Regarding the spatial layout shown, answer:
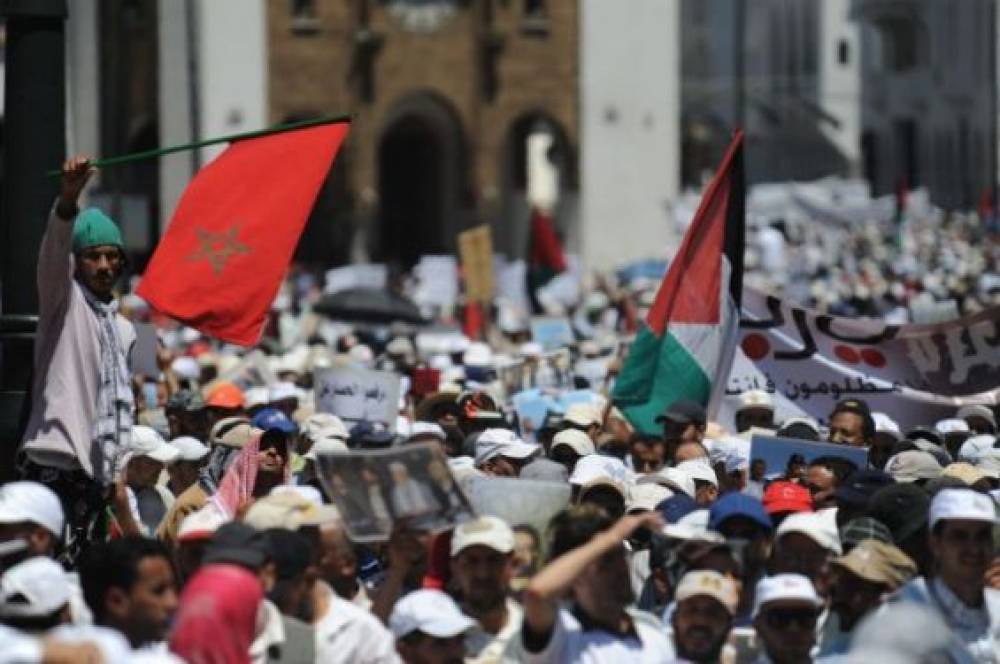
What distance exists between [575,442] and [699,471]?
53.0 inches

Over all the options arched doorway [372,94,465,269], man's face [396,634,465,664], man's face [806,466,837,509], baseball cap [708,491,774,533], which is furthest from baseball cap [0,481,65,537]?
arched doorway [372,94,465,269]

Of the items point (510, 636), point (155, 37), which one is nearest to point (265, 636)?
point (510, 636)

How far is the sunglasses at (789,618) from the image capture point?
827cm

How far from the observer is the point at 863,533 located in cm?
955

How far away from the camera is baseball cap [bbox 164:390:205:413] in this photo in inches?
623

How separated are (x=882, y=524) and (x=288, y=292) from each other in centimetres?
3411

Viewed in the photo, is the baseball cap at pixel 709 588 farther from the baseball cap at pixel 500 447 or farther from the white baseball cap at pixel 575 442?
the white baseball cap at pixel 575 442

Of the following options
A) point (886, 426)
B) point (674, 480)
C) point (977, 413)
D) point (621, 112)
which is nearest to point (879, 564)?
point (674, 480)

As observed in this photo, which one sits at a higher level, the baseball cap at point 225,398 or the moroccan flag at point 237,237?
the moroccan flag at point 237,237

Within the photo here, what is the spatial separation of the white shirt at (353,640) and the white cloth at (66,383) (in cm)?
150

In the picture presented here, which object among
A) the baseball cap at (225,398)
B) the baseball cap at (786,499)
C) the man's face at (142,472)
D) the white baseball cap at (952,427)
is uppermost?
the baseball cap at (786,499)

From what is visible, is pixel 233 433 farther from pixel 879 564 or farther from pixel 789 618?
pixel 789 618

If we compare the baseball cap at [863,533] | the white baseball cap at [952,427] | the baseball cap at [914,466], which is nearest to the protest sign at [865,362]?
the white baseball cap at [952,427]

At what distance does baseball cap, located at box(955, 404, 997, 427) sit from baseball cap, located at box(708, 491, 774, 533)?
658 centimetres
